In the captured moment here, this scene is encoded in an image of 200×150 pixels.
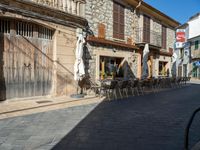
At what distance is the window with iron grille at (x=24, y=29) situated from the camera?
8.89 metres

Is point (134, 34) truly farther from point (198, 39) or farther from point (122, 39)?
point (198, 39)

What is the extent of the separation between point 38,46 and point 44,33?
2.14 ft

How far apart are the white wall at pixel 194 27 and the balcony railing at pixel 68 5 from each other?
1246 inches

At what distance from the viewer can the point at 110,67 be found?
14242mm

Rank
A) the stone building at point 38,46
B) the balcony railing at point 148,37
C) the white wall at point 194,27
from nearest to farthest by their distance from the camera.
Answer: the stone building at point 38,46 → the balcony railing at point 148,37 → the white wall at point 194,27

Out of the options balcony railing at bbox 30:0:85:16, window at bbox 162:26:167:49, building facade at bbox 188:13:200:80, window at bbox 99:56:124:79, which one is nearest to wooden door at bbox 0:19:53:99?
balcony railing at bbox 30:0:85:16

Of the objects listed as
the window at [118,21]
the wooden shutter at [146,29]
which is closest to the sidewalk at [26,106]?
the window at [118,21]

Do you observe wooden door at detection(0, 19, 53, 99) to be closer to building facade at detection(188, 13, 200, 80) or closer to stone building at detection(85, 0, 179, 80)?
stone building at detection(85, 0, 179, 80)

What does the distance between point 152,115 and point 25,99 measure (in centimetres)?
487

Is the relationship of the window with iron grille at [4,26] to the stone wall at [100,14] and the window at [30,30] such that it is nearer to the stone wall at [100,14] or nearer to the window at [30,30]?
the window at [30,30]

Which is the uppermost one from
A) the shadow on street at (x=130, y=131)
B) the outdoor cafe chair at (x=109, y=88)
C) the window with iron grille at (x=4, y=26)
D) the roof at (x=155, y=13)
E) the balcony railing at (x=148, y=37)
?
the roof at (x=155, y=13)

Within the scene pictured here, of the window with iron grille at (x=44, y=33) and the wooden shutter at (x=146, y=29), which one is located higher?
the wooden shutter at (x=146, y=29)

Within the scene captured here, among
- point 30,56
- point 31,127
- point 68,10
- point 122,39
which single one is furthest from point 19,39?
point 122,39

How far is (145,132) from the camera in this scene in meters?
5.25
